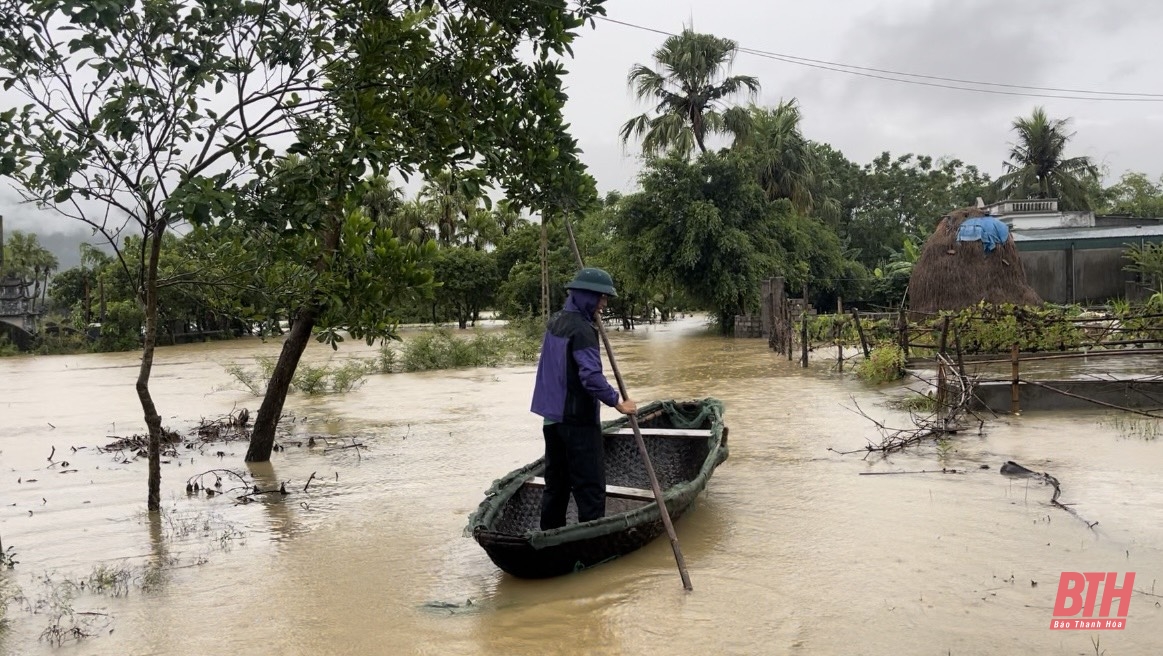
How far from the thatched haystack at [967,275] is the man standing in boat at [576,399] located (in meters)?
13.1

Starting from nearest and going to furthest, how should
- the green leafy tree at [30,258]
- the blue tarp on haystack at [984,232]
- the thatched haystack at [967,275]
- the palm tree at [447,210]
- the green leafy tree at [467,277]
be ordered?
the thatched haystack at [967,275] < the blue tarp on haystack at [984,232] < the green leafy tree at [467,277] < the palm tree at [447,210] < the green leafy tree at [30,258]

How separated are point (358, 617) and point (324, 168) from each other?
266 cm

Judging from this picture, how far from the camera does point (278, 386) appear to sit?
27.5ft

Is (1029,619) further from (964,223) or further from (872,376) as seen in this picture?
(964,223)

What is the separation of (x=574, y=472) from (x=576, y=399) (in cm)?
44

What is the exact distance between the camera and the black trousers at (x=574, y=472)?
5.09 meters

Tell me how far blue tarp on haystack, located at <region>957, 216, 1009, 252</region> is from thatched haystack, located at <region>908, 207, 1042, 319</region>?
72 millimetres

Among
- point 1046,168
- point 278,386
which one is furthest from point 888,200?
point 278,386

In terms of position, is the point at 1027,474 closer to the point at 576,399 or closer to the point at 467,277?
the point at 576,399

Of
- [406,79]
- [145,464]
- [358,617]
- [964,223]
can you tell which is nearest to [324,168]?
[406,79]

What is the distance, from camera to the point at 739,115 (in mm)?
26250

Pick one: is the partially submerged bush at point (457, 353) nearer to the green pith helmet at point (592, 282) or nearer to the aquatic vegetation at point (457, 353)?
the aquatic vegetation at point (457, 353)

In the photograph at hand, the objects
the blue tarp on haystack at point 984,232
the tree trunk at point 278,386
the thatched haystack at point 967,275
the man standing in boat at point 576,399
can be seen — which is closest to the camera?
the man standing in boat at point 576,399

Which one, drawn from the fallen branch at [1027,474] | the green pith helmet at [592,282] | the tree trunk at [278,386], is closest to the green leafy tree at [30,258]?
the tree trunk at [278,386]
